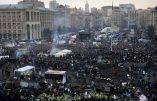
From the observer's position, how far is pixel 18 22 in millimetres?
66312

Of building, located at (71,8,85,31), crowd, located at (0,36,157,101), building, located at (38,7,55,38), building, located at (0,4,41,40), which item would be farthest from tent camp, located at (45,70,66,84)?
building, located at (71,8,85,31)

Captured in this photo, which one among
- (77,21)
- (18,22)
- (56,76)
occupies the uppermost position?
(18,22)

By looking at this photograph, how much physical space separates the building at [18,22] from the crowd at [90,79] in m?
32.7

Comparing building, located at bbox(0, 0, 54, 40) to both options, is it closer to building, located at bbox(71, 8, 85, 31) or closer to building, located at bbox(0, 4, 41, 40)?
building, located at bbox(0, 4, 41, 40)

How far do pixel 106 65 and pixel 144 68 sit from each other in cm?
307

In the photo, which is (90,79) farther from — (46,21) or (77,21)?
(77,21)

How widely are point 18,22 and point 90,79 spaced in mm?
46566

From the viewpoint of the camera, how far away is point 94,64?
27.3 m

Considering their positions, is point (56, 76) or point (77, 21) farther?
point (77, 21)

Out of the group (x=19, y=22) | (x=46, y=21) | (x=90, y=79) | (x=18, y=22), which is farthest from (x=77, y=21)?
(x=90, y=79)

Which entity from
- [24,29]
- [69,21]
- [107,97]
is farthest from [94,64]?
[69,21]

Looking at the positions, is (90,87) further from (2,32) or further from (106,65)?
(2,32)

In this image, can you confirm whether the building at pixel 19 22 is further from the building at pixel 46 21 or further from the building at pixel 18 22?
the building at pixel 46 21

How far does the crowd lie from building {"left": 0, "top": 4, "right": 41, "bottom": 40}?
32.7m
